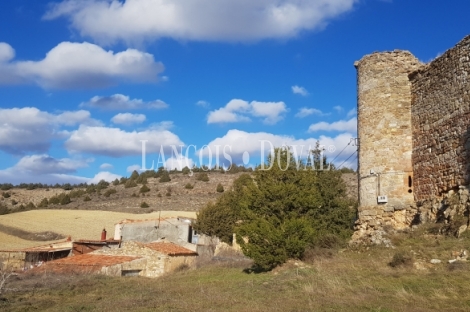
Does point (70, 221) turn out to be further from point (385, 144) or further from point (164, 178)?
point (385, 144)

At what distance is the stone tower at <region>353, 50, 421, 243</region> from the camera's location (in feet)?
64.1

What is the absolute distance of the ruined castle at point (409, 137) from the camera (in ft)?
56.1

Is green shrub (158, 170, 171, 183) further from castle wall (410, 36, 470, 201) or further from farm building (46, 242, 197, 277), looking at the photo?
castle wall (410, 36, 470, 201)

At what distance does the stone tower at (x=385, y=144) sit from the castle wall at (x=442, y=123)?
41cm

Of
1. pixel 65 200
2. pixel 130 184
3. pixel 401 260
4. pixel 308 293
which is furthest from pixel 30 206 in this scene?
pixel 401 260

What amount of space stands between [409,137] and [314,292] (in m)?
9.74

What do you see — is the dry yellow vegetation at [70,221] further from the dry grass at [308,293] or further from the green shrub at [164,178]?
the dry grass at [308,293]

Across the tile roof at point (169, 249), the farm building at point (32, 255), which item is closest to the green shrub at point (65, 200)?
the farm building at point (32, 255)

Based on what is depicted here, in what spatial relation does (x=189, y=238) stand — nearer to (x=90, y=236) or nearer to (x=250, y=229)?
(x=90, y=236)

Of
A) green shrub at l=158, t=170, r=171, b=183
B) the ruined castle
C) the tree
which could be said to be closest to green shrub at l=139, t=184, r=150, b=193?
green shrub at l=158, t=170, r=171, b=183

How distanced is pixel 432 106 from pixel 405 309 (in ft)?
35.7

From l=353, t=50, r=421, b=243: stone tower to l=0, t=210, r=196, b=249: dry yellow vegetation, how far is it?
3645 cm

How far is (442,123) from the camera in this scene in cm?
1786

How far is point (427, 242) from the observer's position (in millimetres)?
15414
